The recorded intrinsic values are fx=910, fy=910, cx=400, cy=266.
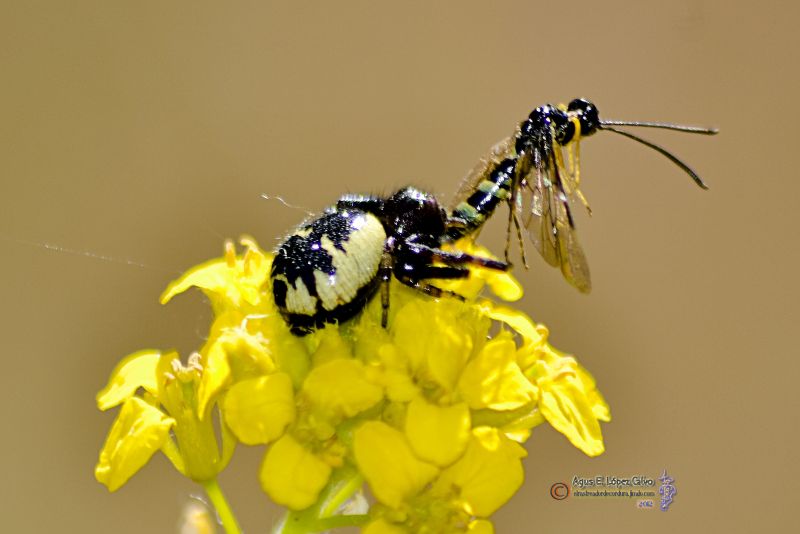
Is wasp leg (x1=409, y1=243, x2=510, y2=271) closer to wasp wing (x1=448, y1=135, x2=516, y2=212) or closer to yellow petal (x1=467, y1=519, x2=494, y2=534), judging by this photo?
wasp wing (x1=448, y1=135, x2=516, y2=212)

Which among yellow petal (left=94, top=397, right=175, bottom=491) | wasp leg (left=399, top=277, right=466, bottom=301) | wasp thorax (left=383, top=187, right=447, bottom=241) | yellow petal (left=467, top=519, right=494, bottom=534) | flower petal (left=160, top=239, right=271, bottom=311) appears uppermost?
wasp thorax (left=383, top=187, right=447, bottom=241)

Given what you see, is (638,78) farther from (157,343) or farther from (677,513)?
(157,343)

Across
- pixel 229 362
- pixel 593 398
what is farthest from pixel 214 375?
pixel 593 398

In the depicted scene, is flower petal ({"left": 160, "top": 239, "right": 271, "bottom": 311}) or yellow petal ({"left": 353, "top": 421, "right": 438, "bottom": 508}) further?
flower petal ({"left": 160, "top": 239, "right": 271, "bottom": 311})

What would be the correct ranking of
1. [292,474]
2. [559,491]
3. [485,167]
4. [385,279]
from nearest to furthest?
1. [292,474]
2. [385,279]
3. [485,167]
4. [559,491]

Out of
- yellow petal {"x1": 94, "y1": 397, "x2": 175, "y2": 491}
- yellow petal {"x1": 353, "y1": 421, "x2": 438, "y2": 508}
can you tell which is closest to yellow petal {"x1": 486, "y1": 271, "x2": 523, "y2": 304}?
yellow petal {"x1": 353, "y1": 421, "x2": 438, "y2": 508}

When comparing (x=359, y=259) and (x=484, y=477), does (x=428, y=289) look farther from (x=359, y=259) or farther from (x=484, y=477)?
(x=484, y=477)

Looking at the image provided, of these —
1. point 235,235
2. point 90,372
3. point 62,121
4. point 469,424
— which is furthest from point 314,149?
point 469,424

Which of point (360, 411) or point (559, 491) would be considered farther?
point (559, 491)
